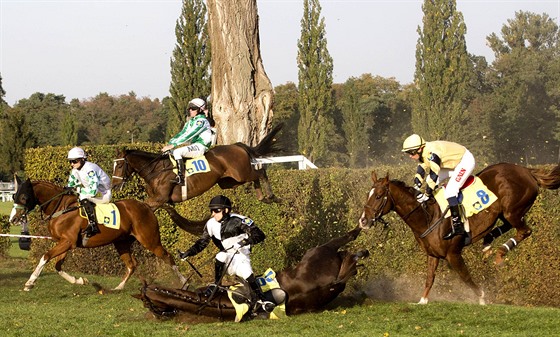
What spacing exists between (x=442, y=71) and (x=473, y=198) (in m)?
36.2

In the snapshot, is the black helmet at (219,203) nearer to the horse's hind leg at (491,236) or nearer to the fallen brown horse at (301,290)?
the fallen brown horse at (301,290)

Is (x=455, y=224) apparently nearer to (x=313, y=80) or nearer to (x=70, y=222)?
(x=70, y=222)

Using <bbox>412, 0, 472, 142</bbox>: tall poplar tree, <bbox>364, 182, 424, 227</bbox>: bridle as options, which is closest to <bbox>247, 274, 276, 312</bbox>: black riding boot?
<bbox>364, 182, 424, 227</bbox>: bridle

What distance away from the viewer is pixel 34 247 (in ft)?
57.8

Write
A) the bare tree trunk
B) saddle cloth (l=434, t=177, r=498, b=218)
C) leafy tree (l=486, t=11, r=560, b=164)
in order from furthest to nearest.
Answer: leafy tree (l=486, t=11, r=560, b=164)
the bare tree trunk
saddle cloth (l=434, t=177, r=498, b=218)

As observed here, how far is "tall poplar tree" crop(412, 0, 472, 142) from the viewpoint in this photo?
45.5 meters

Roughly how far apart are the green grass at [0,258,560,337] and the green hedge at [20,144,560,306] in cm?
202

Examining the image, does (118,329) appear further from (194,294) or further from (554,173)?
(554,173)

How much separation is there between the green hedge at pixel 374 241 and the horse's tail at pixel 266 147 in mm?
519

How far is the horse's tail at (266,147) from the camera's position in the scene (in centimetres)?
1323

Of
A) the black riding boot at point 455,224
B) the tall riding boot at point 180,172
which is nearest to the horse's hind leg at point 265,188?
the tall riding boot at point 180,172

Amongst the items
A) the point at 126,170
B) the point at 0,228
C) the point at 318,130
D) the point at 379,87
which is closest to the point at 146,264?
the point at 126,170

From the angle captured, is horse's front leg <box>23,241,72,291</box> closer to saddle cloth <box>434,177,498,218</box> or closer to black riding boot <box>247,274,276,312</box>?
black riding boot <box>247,274,276,312</box>

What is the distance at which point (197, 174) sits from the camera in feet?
42.2
